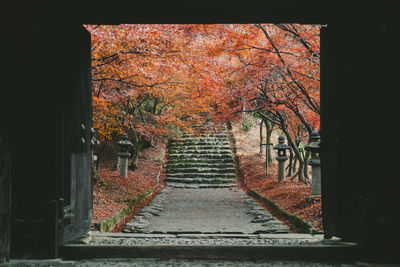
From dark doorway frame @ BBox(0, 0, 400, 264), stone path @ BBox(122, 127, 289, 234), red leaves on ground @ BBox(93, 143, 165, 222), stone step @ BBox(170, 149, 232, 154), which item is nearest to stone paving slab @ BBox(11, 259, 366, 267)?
dark doorway frame @ BBox(0, 0, 400, 264)

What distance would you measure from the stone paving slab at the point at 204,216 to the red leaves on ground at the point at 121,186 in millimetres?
735

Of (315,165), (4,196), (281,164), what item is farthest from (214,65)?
(4,196)

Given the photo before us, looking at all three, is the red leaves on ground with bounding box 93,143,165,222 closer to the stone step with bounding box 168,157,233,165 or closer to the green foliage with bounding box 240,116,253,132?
the stone step with bounding box 168,157,233,165

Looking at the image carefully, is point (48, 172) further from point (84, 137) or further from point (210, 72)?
point (210, 72)

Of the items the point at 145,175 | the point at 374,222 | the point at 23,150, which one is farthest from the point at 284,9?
the point at 145,175

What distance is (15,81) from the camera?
443cm

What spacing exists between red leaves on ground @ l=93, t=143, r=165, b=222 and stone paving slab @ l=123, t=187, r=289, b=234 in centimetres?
74

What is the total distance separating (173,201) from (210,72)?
194 inches

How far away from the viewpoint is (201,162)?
2109 cm

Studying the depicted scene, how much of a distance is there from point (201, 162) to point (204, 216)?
10.8 m

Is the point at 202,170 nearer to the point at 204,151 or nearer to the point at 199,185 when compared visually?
the point at 199,185

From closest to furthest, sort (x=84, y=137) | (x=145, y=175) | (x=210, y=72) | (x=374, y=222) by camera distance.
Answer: (x=374, y=222), (x=84, y=137), (x=210, y=72), (x=145, y=175)

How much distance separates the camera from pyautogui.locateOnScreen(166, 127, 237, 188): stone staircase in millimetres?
18784

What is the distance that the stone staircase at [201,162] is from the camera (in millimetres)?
18784
